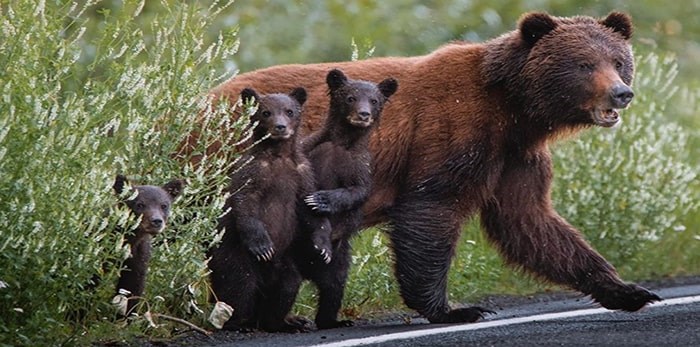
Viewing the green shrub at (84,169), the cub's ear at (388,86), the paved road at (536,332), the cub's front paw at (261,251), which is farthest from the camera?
the cub's ear at (388,86)

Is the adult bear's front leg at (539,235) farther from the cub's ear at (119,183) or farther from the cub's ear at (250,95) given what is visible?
the cub's ear at (119,183)

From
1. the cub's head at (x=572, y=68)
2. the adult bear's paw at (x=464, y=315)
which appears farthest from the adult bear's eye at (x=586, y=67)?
the adult bear's paw at (x=464, y=315)

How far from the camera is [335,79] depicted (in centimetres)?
856

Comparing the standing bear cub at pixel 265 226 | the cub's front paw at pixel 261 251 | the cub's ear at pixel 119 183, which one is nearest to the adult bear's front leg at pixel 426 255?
the standing bear cub at pixel 265 226

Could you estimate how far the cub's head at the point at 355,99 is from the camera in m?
8.43

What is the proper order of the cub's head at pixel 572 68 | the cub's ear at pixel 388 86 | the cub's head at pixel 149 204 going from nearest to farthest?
the cub's head at pixel 149 204
the cub's ear at pixel 388 86
the cub's head at pixel 572 68

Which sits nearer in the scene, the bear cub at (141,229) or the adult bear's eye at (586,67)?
the bear cub at (141,229)

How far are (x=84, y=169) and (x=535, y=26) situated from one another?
336cm

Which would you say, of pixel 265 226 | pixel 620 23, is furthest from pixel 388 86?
pixel 620 23

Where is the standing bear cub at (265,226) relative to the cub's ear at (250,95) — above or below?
below

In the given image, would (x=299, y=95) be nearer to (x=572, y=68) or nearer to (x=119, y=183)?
(x=119, y=183)

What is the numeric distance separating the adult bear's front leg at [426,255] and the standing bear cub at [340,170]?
0.38 m

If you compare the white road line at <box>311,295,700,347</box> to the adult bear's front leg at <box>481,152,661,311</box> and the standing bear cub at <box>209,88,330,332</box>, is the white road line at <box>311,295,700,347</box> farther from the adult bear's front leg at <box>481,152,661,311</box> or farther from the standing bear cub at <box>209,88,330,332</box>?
the standing bear cub at <box>209,88,330,332</box>

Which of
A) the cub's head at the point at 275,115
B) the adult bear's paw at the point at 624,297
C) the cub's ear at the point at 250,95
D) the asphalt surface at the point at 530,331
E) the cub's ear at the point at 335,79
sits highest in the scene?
the cub's ear at the point at 335,79
